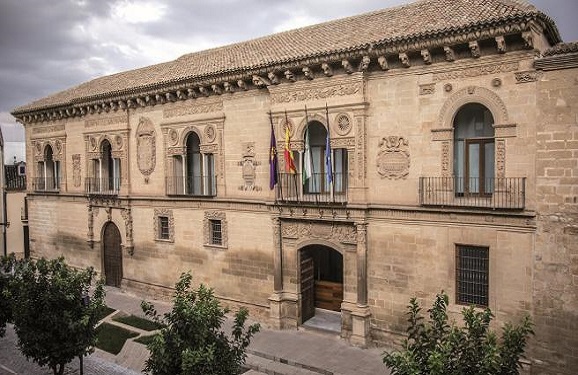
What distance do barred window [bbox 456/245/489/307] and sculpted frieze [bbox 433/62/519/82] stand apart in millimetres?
4191

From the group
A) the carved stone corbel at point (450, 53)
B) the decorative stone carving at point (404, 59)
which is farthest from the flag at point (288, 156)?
the carved stone corbel at point (450, 53)

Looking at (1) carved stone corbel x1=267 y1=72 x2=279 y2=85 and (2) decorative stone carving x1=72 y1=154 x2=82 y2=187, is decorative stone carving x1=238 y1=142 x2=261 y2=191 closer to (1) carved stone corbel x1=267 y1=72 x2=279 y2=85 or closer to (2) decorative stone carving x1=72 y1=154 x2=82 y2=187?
(1) carved stone corbel x1=267 y1=72 x2=279 y2=85

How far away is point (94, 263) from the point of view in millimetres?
21844

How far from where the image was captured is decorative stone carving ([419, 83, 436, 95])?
1219 cm

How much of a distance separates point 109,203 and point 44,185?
593 cm

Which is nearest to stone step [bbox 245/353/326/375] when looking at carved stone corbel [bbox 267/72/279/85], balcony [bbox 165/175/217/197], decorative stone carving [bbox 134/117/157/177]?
balcony [bbox 165/175/217/197]

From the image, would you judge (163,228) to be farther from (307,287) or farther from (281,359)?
(281,359)

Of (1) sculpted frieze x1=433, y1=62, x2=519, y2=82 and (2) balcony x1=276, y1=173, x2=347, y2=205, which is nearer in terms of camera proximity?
(1) sculpted frieze x1=433, y1=62, x2=519, y2=82

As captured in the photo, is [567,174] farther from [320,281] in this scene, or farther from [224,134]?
[224,134]

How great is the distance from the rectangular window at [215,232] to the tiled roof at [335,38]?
16.8 feet

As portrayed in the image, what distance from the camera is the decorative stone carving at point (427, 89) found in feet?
40.0

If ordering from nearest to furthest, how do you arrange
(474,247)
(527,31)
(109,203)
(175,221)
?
(527,31), (474,247), (175,221), (109,203)

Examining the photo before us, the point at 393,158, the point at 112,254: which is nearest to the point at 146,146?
the point at 112,254

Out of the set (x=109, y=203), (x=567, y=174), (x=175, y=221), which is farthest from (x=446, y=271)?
(x=109, y=203)
